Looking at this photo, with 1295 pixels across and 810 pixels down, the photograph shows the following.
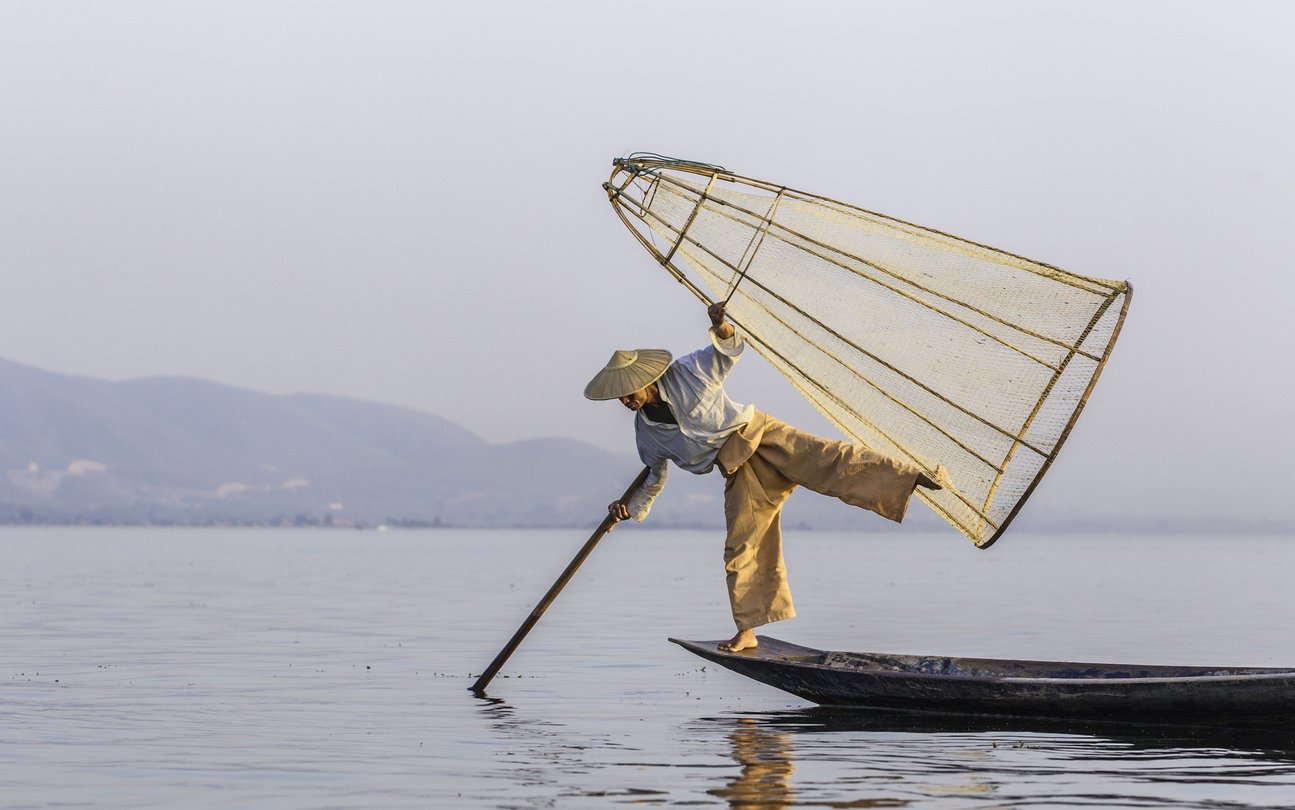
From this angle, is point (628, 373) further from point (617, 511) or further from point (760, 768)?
point (760, 768)

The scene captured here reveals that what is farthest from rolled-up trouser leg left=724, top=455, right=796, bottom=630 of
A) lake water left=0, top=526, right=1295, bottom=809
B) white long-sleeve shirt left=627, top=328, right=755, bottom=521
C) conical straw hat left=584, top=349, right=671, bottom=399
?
conical straw hat left=584, top=349, right=671, bottom=399

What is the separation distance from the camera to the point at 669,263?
972 cm

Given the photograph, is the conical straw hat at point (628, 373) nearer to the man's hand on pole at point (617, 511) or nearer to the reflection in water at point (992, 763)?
the man's hand on pole at point (617, 511)

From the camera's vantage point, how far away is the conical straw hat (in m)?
9.32

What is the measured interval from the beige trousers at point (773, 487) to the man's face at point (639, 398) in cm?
56

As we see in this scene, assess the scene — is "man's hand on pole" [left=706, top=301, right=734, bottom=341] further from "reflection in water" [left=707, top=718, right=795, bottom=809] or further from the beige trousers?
"reflection in water" [left=707, top=718, right=795, bottom=809]

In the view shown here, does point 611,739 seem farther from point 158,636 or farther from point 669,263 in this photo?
point 158,636

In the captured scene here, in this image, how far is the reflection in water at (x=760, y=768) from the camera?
7172 millimetres

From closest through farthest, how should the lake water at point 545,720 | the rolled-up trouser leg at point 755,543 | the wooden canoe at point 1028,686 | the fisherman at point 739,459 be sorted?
the lake water at point 545,720 < the wooden canoe at point 1028,686 < the fisherman at point 739,459 < the rolled-up trouser leg at point 755,543

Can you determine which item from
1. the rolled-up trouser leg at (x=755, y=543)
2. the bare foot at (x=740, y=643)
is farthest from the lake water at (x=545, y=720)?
the rolled-up trouser leg at (x=755, y=543)

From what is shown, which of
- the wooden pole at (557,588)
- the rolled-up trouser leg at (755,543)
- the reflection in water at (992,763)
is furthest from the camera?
the wooden pole at (557,588)

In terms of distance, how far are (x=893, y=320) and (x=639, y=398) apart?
63.1 inches

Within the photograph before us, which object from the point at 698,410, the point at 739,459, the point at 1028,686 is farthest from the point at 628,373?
the point at 1028,686

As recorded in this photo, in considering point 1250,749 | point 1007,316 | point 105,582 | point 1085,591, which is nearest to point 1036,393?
point 1007,316
